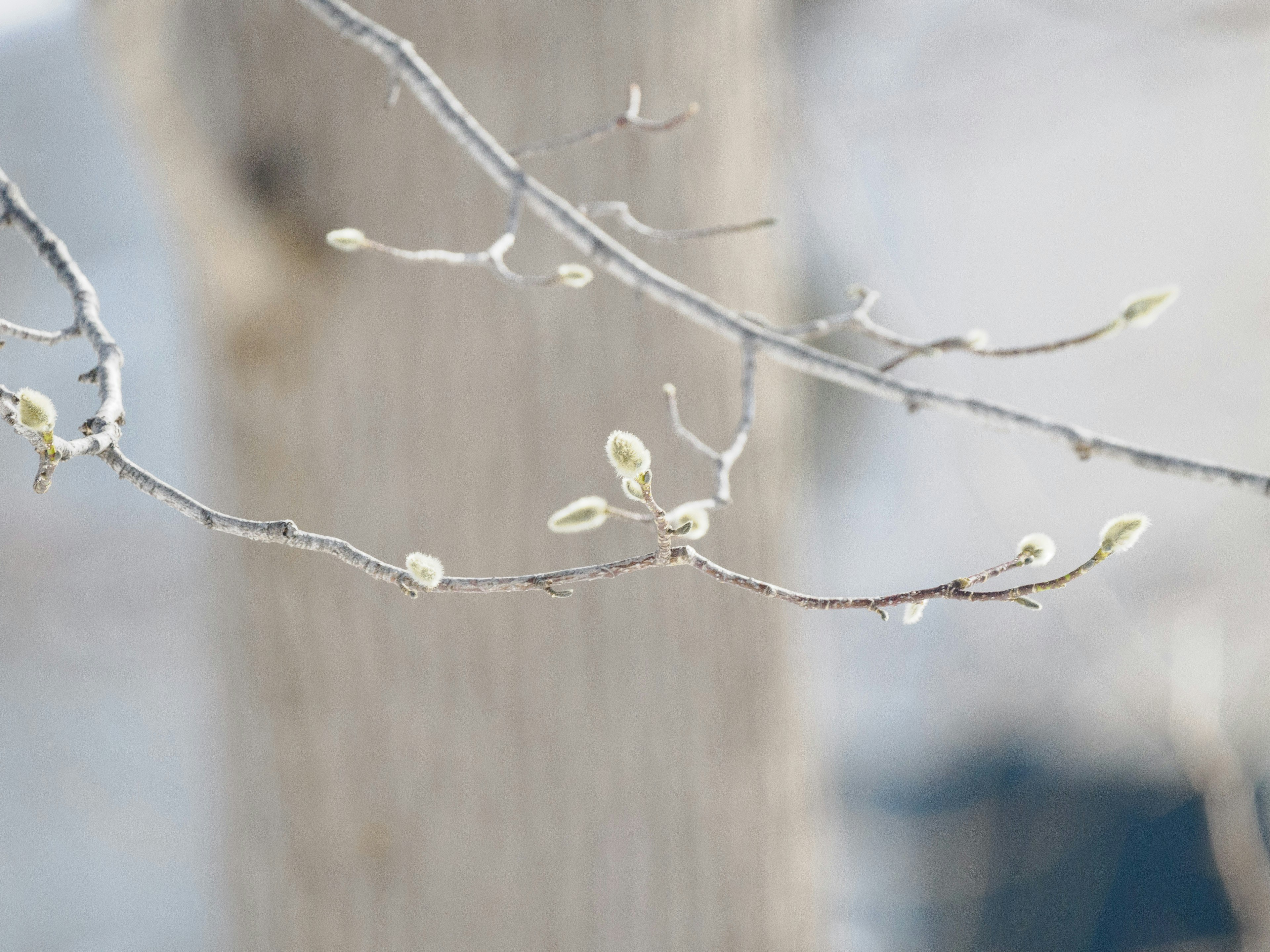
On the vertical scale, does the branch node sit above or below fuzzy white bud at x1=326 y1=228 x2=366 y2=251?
below

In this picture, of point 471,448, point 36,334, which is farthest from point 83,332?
point 471,448

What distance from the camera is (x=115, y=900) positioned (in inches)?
105

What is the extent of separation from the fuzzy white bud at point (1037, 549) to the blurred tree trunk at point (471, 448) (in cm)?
58

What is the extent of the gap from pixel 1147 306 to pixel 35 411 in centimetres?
32

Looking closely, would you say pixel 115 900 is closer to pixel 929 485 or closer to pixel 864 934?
pixel 864 934

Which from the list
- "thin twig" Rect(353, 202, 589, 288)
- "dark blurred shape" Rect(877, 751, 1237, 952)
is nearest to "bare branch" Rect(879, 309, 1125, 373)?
"thin twig" Rect(353, 202, 589, 288)

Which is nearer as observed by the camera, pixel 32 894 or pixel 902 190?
pixel 32 894

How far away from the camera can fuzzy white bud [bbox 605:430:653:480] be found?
0.20 metres

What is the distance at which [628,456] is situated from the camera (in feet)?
0.67

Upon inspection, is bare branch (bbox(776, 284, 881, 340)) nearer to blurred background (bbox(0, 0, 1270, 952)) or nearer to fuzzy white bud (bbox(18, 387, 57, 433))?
fuzzy white bud (bbox(18, 387, 57, 433))

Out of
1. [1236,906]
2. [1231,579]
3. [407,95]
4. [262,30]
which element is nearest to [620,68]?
[407,95]

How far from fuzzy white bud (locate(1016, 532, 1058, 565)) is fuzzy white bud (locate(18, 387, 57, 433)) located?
0.23m

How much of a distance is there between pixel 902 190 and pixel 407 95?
225 centimetres

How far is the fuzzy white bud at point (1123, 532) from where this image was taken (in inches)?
9.5
